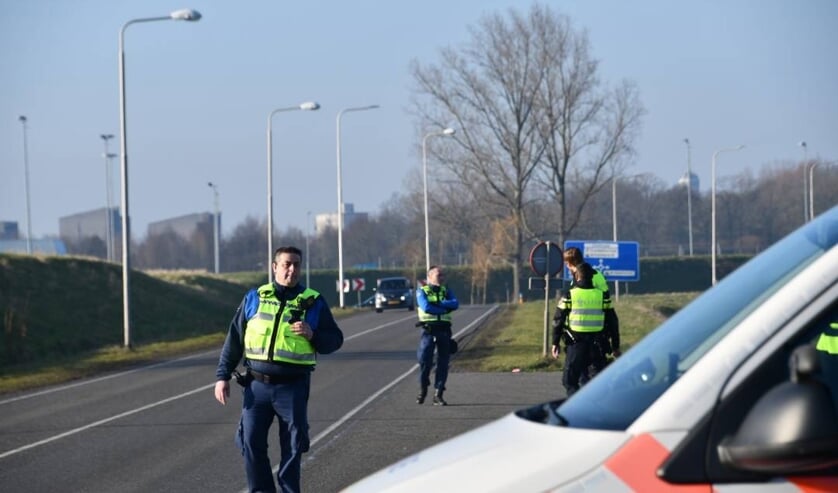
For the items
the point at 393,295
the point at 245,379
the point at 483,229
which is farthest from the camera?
the point at 483,229

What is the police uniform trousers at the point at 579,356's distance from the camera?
1243cm

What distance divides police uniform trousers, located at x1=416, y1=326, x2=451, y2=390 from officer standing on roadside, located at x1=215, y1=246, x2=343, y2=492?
24.8 ft

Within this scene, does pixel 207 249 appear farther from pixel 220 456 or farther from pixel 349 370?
pixel 220 456

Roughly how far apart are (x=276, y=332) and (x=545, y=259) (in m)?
13.7

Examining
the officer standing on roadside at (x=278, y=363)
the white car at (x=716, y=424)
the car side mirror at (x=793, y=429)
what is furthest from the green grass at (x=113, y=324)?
the car side mirror at (x=793, y=429)

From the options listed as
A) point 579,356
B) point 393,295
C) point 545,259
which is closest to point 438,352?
Result: point 579,356

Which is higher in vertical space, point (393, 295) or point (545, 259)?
point (545, 259)

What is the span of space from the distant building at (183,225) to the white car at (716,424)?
390 ft

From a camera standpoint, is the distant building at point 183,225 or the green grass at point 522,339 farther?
the distant building at point 183,225

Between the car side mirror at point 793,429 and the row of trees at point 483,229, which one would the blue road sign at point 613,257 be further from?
the car side mirror at point 793,429

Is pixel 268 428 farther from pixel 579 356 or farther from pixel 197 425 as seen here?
Result: pixel 197 425

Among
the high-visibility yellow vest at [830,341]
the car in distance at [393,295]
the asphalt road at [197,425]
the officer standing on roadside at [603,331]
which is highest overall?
the high-visibility yellow vest at [830,341]

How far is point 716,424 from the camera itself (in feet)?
8.77

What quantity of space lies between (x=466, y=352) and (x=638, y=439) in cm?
2268
